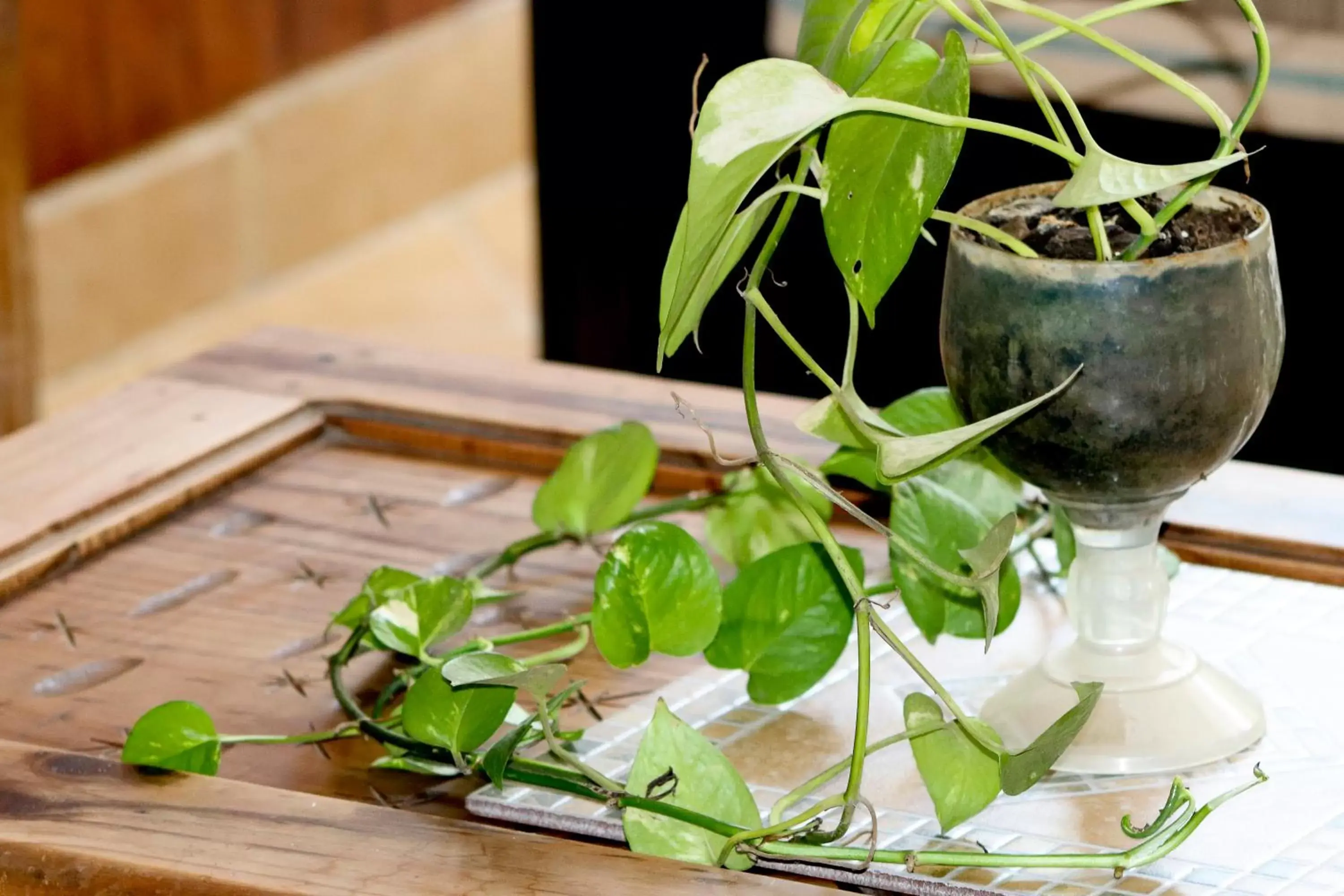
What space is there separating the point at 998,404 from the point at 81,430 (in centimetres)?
50

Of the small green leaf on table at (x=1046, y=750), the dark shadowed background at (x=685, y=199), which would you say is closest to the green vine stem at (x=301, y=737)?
the small green leaf on table at (x=1046, y=750)

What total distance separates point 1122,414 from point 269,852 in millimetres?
278

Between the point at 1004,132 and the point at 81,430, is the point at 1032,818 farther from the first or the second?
the point at 81,430

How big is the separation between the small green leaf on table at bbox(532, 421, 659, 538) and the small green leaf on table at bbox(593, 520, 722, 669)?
0.14m

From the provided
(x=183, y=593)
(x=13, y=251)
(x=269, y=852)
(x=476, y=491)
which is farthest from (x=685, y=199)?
(x=269, y=852)

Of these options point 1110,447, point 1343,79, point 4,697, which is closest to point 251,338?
point 4,697

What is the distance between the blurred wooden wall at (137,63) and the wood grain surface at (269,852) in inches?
67.9

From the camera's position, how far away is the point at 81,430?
2.83 ft

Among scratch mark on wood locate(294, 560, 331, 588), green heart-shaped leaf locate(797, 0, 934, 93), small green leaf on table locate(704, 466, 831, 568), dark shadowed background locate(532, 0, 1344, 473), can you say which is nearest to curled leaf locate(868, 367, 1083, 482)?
green heart-shaped leaf locate(797, 0, 934, 93)

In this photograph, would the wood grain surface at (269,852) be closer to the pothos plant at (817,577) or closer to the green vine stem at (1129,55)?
the pothos plant at (817,577)

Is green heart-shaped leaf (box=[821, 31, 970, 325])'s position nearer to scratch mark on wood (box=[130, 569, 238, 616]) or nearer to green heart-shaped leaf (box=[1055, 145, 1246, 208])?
green heart-shaped leaf (box=[1055, 145, 1246, 208])

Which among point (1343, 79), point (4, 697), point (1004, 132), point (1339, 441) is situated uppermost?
point (1004, 132)

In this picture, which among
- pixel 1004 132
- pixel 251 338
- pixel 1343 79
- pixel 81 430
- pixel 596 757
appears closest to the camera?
pixel 1004 132

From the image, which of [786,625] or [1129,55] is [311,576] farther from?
[1129,55]
